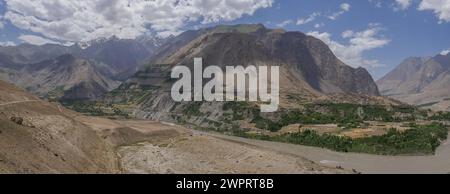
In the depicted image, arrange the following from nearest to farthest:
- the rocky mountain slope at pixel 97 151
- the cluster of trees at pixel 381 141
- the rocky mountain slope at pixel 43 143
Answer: the rocky mountain slope at pixel 43 143 < the rocky mountain slope at pixel 97 151 < the cluster of trees at pixel 381 141

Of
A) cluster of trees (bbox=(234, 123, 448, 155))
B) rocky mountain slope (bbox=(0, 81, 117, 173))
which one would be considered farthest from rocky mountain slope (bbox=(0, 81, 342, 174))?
cluster of trees (bbox=(234, 123, 448, 155))

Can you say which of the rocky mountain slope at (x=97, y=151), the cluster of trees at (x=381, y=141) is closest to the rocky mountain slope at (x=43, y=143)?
the rocky mountain slope at (x=97, y=151)

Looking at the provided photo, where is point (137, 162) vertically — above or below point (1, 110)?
below

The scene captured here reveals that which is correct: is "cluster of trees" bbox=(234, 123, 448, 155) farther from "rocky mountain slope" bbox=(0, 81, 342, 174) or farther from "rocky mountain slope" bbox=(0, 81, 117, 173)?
"rocky mountain slope" bbox=(0, 81, 117, 173)

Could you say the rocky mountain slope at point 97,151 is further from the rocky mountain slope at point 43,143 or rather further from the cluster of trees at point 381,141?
the cluster of trees at point 381,141

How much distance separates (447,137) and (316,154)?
65.6m

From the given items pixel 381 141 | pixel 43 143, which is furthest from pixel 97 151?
pixel 381 141

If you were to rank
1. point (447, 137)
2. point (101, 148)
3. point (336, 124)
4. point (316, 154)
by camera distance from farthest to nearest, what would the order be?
1. point (336, 124)
2. point (447, 137)
3. point (316, 154)
4. point (101, 148)

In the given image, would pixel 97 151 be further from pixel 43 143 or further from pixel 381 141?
pixel 381 141

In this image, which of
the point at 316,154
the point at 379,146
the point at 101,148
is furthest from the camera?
the point at 379,146
